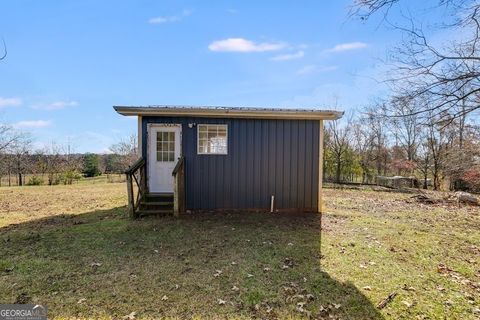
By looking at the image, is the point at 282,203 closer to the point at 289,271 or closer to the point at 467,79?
the point at 289,271

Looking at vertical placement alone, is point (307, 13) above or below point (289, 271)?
above

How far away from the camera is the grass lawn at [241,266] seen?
2791 mm

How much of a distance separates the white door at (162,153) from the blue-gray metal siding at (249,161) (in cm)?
16

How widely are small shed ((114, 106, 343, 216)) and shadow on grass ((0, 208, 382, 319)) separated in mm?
1320

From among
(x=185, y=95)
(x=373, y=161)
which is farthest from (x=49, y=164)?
(x=373, y=161)

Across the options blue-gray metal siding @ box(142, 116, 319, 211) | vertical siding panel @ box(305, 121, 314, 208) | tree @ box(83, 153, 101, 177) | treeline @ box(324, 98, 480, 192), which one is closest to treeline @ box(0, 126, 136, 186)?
tree @ box(83, 153, 101, 177)

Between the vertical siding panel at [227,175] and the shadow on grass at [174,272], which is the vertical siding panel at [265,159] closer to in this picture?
the vertical siding panel at [227,175]

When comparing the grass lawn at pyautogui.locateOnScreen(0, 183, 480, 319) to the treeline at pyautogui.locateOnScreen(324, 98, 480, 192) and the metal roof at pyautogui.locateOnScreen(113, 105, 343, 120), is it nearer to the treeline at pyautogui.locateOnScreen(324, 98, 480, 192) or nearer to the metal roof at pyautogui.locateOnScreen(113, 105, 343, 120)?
the metal roof at pyautogui.locateOnScreen(113, 105, 343, 120)

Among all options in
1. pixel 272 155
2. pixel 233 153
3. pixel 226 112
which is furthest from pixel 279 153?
pixel 226 112

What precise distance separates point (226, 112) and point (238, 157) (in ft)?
3.96

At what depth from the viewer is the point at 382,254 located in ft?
14.2

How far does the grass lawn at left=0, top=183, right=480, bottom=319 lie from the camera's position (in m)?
2.79

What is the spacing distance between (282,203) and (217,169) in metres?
1.94

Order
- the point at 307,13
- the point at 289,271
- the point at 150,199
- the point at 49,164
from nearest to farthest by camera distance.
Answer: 1. the point at 289,271
2. the point at 307,13
3. the point at 150,199
4. the point at 49,164
